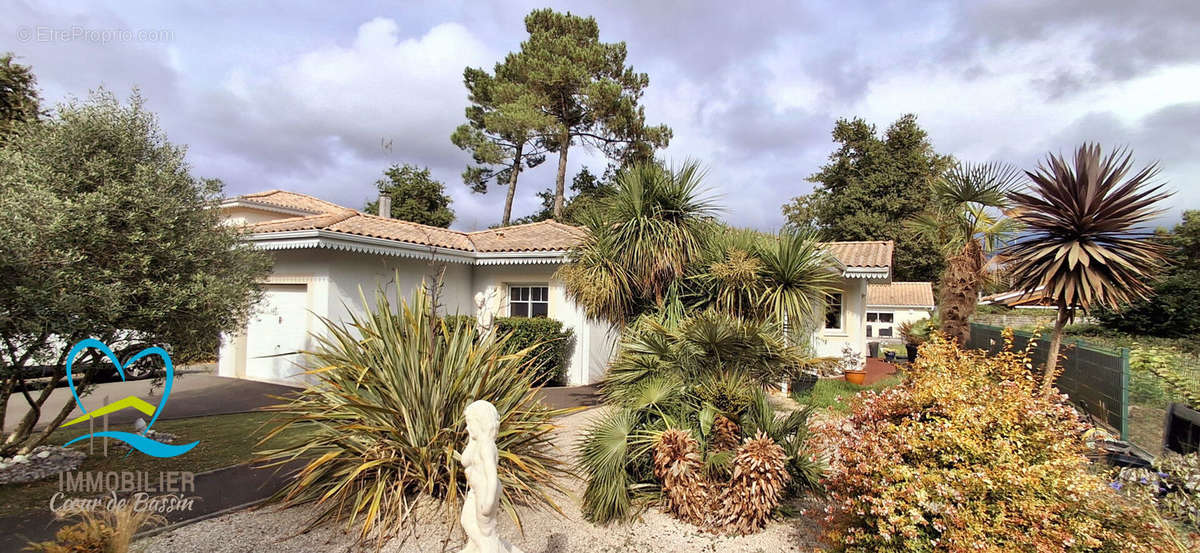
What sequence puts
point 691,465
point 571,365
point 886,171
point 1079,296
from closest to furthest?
point 691,465 < point 1079,296 < point 571,365 < point 886,171

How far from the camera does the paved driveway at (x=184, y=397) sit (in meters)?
9.32

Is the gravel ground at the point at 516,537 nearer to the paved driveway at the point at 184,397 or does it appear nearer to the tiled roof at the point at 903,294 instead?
the paved driveway at the point at 184,397

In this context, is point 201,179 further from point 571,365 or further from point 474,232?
point 474,232

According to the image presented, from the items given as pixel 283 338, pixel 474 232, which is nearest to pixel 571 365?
pixel 474 232

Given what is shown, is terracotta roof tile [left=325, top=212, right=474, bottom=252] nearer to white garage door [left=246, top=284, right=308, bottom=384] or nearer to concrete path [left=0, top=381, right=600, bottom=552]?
white garage door [left=246, top=284, right=308, bottom=384]

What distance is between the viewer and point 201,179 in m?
6.70

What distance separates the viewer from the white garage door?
39.4ft

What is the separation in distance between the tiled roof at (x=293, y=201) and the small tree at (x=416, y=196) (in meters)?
13.0

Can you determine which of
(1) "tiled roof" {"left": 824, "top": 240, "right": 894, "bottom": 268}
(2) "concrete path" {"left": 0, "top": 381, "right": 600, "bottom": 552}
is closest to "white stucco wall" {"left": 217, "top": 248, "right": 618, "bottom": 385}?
(2) "concrete path" {"left": 0, "top": 381, "right": 600, "bottom": 552}

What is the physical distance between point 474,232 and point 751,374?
11.6 m

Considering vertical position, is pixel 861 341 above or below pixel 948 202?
below

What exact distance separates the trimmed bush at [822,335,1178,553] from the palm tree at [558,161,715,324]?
483cm

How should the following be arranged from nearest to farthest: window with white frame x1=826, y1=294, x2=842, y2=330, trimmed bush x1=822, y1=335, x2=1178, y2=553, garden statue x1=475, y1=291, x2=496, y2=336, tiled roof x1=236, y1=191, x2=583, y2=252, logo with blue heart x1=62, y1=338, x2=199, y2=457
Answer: trimmed bush x1=822, y1=335, x2=1178, y2=553 < logo with blue heart x1=62, y1=338, x2=199, y2=457 < garden statue x1=475, y1=291, x2=496, y2=336 < tiled roof x1=236, y1=191, x2=583, y2=252 < window with white frame x1=826, y1=294, x2=842, y2=330

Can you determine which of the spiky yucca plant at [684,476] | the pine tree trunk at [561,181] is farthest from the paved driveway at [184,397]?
the pine tree trunk at [561,181]
